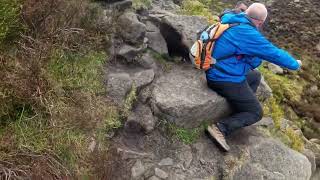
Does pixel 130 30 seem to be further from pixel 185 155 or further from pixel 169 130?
pixel 185 155

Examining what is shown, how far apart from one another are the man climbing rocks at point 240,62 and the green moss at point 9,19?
120 inches

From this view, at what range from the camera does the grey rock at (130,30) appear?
8.87 meters

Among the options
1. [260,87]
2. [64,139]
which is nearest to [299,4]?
[260,87]

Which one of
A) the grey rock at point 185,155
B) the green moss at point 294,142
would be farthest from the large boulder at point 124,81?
the green moss at point 294,142

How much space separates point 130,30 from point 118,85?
148 centimetres

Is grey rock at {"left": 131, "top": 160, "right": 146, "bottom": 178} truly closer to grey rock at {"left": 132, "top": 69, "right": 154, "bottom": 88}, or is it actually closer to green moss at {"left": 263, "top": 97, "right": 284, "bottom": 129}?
grey rock at {"left": 132, "top": 69, "right": 154, "bottom": 88}

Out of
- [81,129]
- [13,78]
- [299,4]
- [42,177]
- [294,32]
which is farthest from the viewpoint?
[299,4]

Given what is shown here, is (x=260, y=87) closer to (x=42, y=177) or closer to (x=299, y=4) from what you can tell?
(x=42, y=177)

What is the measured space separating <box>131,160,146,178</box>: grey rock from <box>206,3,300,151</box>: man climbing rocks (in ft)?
4.77

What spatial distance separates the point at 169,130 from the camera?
7863 mm

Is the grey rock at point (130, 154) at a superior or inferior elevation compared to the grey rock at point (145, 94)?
inferior

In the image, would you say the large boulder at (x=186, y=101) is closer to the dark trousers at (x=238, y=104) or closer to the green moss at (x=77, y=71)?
the dark trousers at (x=238, y=104)

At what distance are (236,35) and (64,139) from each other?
319 centimetres

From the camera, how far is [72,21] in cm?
775
